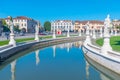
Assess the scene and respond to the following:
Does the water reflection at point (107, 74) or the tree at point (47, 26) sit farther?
the tree at point (47, 26)

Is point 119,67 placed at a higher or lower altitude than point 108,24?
lower

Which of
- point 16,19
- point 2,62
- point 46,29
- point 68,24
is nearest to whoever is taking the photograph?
point 2,62

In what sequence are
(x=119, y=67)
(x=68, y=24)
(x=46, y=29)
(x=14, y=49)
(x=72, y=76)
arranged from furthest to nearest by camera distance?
(x=68, y=24) < (x=46, y=29) < (x=14, y=49) < (x=72, y=76) < (x=119, y=67)

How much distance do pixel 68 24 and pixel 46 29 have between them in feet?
69.7

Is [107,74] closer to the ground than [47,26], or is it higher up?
closer to the ground

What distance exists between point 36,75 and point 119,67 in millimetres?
5415

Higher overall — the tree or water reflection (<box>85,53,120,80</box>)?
the tree

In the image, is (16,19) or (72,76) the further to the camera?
(16,19)

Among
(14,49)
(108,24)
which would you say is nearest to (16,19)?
(14,49)

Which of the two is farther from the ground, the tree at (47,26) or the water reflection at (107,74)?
the tree at (47,26)

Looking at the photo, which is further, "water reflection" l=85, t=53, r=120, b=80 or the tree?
the tree

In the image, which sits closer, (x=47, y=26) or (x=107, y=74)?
(x=107, y=74)

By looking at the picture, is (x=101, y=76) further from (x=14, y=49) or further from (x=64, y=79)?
(x=14, y=49)

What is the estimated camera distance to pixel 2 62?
22.7 meters
